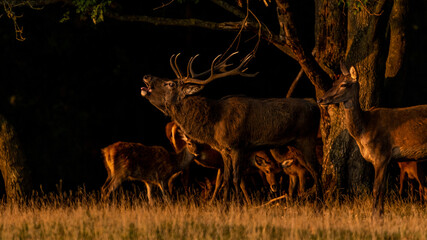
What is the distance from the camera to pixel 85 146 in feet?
68.0

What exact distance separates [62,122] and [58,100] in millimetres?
517

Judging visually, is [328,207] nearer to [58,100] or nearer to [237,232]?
[237,232]

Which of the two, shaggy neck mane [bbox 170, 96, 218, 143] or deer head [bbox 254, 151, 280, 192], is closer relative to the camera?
shaggy neck mane [bbox 170, 96, 218, 143]

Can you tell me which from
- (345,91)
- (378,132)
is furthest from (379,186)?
(345,91)

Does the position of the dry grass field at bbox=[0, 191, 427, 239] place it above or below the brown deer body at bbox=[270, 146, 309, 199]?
below

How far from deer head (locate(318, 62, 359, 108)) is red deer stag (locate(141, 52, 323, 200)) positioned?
2014 millimetres

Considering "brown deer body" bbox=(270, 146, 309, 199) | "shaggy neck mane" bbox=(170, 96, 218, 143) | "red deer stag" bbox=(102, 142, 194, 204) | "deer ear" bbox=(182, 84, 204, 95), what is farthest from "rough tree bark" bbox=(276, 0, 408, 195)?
"red deer stag" bbox=(102, 142, 194, 204)

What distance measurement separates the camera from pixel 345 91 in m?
12.8

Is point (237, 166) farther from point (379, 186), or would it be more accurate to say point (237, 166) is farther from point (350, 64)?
point (379, 186)

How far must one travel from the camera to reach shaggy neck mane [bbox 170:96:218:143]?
14.7 meters

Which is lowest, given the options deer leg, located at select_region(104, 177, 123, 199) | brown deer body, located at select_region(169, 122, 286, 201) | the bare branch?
deer leg, located at select_region(104, 177, 123, 199)

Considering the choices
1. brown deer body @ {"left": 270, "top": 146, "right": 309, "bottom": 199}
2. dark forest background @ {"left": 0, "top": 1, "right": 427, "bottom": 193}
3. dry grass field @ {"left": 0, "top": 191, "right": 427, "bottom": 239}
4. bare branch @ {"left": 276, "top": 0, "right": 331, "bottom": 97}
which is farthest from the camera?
dark forest background @ {"left": 0, "top": 1, "right": 427, "bottom": 193}

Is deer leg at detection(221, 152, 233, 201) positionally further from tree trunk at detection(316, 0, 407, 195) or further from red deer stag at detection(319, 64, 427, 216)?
red deer stag at detection(319, 64, 427, 216)

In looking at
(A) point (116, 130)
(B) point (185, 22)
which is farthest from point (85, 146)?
(B) point (185, 22)
